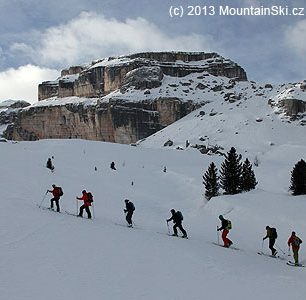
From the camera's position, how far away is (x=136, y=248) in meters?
12.3

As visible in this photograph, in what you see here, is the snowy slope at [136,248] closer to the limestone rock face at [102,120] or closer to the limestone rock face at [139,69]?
the limestone rock face at [102,120]

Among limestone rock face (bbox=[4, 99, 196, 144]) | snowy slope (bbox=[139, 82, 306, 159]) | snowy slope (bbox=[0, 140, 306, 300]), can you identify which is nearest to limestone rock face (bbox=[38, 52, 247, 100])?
limestone rock face (bbox=[4, 99, 196, 144])

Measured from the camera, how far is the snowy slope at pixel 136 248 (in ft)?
29.9

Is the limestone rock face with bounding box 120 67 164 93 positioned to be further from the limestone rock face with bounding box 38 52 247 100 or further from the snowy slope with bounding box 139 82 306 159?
the snowy slope with bounding box 139 82 306 159

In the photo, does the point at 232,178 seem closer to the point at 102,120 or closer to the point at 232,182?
the point at 232,182

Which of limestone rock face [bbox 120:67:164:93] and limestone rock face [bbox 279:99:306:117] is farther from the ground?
limestone rock face [bbox 120:67:164:93]

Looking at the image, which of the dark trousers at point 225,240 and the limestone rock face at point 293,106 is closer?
the dark trousers at point 225,240

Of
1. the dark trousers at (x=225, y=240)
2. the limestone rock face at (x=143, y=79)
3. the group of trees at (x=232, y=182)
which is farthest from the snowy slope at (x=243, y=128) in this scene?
the dark trousers at (x=225, y=240)

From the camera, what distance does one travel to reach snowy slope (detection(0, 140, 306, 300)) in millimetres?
9102

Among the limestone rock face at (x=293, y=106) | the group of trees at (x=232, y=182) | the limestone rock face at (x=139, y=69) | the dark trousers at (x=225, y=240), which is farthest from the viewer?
the limestone rock face at (x=139, y=69)

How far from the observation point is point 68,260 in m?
10.4

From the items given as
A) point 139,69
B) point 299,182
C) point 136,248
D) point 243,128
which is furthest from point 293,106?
point 136,248

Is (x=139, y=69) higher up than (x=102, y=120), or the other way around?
(x=139, y=69)

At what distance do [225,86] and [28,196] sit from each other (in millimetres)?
114991
